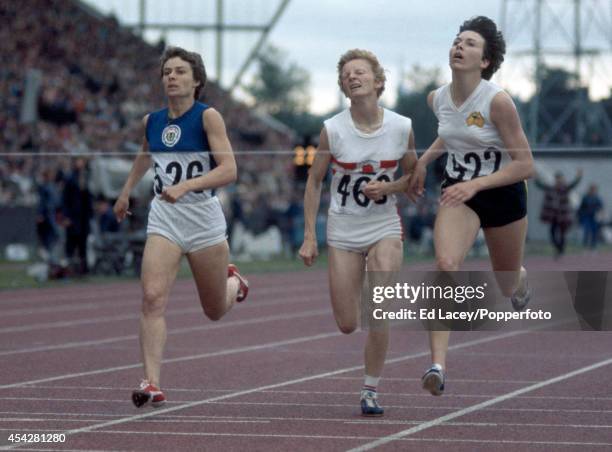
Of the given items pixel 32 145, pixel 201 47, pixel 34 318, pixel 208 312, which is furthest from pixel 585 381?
pixel 201 47

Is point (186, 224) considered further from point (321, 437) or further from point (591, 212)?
point (591, 212)

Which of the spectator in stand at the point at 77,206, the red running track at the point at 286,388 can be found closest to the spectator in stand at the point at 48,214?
the spectator in stand at the point at 77,206

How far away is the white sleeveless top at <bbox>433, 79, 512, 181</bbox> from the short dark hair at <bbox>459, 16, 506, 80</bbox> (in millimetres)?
153

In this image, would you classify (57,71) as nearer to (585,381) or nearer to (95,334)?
(95,334)

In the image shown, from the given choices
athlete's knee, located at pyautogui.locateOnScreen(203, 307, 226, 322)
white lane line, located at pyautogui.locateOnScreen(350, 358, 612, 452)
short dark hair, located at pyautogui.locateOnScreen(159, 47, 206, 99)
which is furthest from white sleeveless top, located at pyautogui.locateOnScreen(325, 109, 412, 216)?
white lane line, located at pyautogui.locateOnScreen(350, 358, 612, 452)

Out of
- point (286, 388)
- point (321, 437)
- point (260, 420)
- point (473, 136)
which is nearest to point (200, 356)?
point (286, 388)

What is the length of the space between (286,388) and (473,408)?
5.26 feet

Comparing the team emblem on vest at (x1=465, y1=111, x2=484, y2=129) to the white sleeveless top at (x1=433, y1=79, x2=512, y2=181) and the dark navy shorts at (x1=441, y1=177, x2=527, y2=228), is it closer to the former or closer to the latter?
the white sleeveless top at (x1=433, y1=79, x2=512, y2=181)

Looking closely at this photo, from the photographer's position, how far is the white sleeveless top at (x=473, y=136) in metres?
8.60

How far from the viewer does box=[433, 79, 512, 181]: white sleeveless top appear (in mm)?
8602

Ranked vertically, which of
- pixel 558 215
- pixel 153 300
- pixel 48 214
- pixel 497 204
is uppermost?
pixel 497 204

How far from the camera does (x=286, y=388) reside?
9938 mm

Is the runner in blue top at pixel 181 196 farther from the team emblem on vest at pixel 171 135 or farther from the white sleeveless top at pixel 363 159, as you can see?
the white sleeveless top at pixel 363 159

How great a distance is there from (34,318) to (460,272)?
8898 mm
